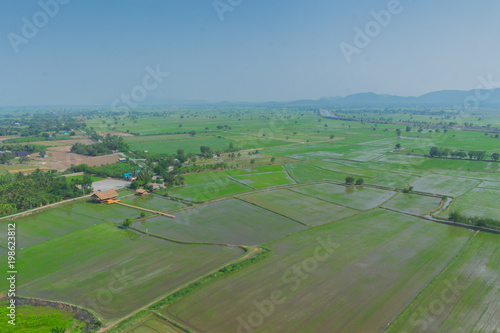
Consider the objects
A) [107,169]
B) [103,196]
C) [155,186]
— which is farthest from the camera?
[107,169]

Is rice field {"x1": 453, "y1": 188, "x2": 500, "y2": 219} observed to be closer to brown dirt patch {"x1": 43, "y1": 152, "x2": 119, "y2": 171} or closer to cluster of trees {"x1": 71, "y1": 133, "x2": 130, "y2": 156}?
brown dirt patch {"x1": 43, "y1": 152, "x2": 119, "y2": 171}

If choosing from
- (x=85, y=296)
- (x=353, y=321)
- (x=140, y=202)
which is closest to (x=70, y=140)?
(x=140, y=202)

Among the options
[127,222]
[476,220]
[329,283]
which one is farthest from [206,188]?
[476,220]

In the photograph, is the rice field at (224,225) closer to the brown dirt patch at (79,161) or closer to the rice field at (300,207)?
the rice field at (300,207)

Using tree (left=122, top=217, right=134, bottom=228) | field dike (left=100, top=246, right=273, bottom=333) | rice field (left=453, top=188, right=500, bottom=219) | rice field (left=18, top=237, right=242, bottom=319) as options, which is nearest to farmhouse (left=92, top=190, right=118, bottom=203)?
tree (left=122, top=217, right=134, bottom=228)

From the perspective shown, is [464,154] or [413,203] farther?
[464,154]

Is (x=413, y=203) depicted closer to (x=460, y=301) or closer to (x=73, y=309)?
(x=460, y=301)

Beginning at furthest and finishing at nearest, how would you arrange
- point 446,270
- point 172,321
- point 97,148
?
1. point 97,148
2. point 446,270
3. point 172,321
